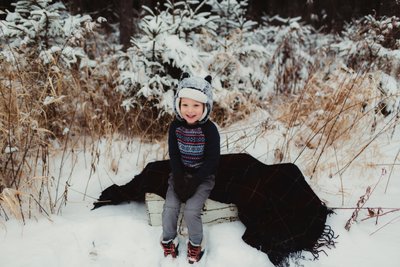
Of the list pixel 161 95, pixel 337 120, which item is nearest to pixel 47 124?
pixel 161 95

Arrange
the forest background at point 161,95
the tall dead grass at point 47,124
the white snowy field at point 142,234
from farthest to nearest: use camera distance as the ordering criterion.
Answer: the forest background at point 161,95 → the tall dead grass at point 47,124 → the white snowy field at point 142,234

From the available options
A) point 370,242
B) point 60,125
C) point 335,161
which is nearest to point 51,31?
point 60,125

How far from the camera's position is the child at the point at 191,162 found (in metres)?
1.93

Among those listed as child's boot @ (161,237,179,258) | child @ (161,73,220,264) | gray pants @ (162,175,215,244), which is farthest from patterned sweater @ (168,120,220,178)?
child's boot @ (161,237,179,258)

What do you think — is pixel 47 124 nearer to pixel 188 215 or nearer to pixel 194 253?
pixel 188 215

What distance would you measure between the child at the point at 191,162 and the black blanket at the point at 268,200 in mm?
167

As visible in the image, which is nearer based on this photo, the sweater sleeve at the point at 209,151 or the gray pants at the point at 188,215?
the gray pants at the point at 188,215

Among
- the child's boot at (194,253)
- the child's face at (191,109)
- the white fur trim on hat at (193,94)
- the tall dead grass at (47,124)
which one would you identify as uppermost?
the white fur trim on hat at (193,94)

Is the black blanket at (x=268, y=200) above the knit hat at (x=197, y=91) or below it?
below

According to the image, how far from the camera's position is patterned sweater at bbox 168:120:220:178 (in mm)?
2049

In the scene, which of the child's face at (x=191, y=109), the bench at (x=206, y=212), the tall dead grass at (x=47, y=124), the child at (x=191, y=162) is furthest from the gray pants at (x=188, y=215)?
the tall dead grass at (x=47, y=124)

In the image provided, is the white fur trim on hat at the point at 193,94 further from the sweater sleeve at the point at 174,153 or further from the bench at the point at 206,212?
the bench at the point at 206,212

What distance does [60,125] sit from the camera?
112 inches

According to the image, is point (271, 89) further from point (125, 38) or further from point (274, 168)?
point (125, 38)
